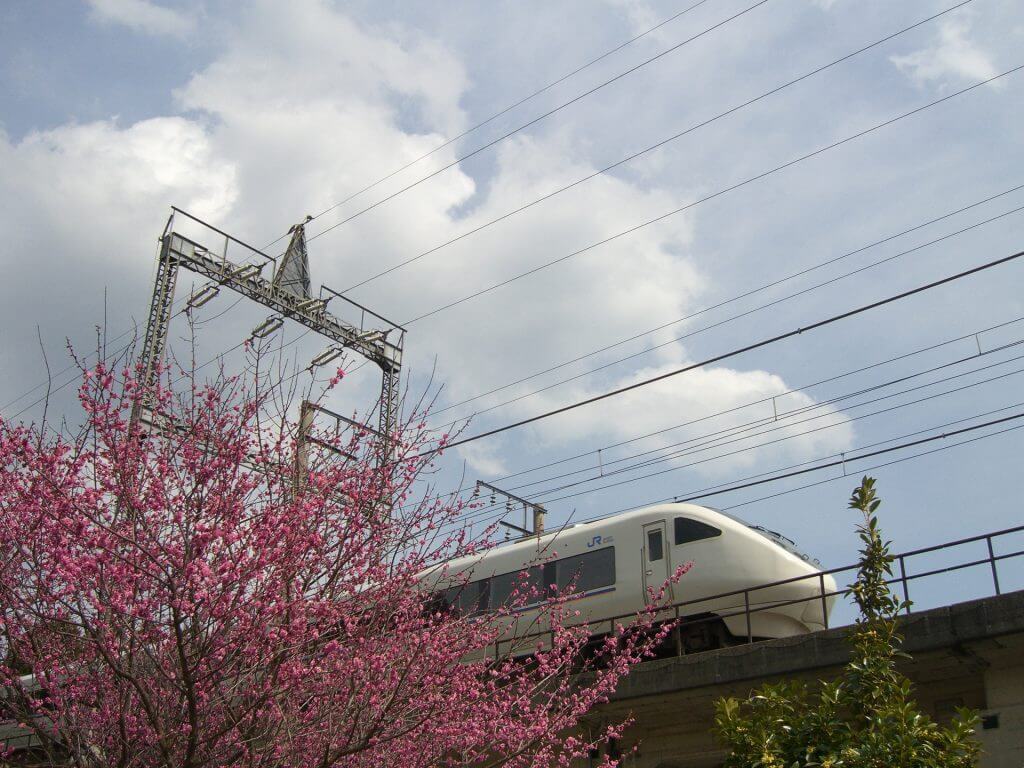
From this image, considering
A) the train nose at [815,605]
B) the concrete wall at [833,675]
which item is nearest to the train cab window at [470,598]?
the concrete wall at [833,675]

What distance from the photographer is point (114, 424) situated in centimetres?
954

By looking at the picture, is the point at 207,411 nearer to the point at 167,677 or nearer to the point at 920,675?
the point at 167,677

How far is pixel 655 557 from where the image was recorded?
53.3 ft

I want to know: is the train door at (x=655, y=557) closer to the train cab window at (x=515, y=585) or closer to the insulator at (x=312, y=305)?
the train cab window at (x=515, y=585)

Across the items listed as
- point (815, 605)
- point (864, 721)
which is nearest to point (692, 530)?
point (815, 605)

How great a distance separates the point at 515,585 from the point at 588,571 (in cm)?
152

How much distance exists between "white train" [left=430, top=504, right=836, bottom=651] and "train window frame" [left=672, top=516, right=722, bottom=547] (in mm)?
16

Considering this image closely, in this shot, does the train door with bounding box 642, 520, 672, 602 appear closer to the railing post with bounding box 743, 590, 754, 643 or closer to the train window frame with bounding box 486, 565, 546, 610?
the railing post with bounding box 743, 590, 754, 643

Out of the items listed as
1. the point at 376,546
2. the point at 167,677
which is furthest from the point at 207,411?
the point at 167,677

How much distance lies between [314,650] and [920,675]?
288 inches

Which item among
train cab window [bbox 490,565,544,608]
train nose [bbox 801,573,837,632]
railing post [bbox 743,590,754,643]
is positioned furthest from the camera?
train cab window [bbox 490,565,544,608]

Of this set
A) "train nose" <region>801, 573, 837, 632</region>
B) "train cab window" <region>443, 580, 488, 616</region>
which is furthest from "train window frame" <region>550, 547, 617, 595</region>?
"train nose" <region>801, 573, 837, 632</region>

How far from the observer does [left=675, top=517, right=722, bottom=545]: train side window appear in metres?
15.9

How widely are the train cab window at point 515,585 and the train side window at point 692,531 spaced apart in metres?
2.73
